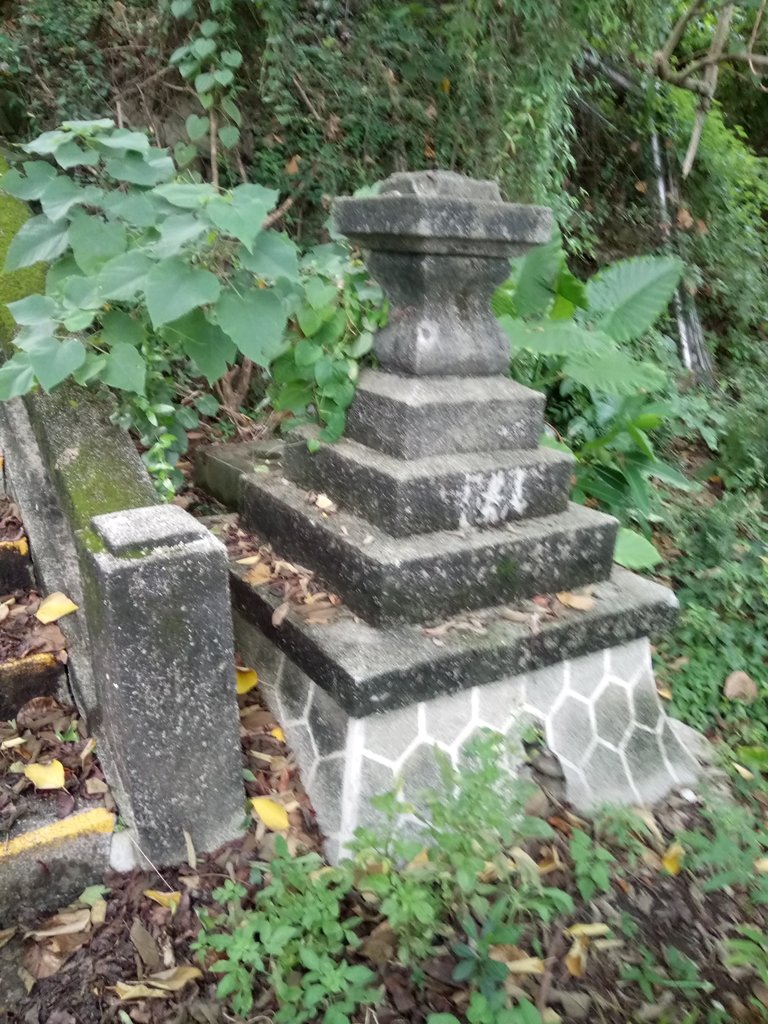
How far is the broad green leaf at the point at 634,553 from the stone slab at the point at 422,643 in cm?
50

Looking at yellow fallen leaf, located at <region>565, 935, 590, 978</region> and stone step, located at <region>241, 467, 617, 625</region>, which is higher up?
stone step, located at <region>241, 467, 617, 625</region>

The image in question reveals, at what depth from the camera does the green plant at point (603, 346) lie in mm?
3088

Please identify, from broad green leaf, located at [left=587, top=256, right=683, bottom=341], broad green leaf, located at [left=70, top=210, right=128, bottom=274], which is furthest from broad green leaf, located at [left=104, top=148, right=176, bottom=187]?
broad green leaf, located at [left=587, top=256, right=683, bottom=341]

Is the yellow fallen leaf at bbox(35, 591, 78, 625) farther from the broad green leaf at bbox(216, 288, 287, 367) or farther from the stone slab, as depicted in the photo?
the broad green leaf at bbox(216, 288, 287, 367)

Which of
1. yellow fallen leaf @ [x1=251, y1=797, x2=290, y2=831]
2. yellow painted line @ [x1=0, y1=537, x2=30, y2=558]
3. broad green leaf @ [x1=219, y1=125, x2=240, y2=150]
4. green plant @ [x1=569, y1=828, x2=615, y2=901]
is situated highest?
broad green leaf @ [x1=219, y1=125, x2=240, y2=150]

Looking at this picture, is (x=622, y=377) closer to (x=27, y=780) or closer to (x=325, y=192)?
(x=325, y=192)

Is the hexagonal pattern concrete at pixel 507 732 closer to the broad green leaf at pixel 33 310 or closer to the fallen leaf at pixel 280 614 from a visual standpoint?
the fallen leaf at pixel 280 614

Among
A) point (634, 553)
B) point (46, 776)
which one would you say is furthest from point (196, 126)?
point (46, 776)

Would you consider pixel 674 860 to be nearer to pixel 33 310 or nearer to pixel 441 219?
pixel 441 219

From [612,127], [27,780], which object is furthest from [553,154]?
[27,780]

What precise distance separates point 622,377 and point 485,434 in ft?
3.82

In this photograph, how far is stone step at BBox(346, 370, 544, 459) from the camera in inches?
81.4

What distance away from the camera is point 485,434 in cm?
221

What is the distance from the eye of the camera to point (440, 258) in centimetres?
203
